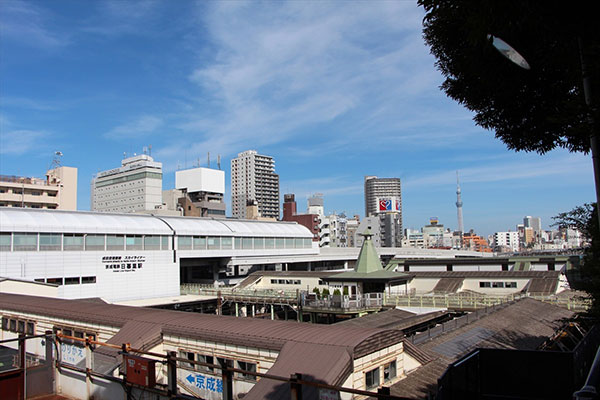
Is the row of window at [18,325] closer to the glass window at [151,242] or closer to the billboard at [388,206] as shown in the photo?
the glass window at [151,242]

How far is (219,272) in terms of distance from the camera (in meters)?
62.2

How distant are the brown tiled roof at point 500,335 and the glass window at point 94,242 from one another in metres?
37.3

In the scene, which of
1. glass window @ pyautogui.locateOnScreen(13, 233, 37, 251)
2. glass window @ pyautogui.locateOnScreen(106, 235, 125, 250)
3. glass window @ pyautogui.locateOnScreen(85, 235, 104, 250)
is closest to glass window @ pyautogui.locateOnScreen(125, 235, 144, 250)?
glass window @ pyautogui.locateOnScreen(106, 235, 125, 250)

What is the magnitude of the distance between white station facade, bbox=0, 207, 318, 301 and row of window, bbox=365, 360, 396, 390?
33.3 m

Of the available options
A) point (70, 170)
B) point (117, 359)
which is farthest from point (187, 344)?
point (70, 170)

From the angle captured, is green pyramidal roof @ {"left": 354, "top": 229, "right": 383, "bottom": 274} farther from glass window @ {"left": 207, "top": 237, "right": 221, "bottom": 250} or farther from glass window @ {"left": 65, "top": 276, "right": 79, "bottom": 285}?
glass window @ {"left": 65, "top": 276, "right": 79, "bottom": 285}

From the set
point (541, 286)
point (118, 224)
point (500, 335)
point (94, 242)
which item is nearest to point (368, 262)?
point (541, 286)

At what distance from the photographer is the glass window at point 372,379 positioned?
1218 cm

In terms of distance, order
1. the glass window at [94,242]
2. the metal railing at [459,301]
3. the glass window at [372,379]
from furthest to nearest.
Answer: the glass window at [94,242] < the metal railing at [459,301] < the glass window at [372,379]

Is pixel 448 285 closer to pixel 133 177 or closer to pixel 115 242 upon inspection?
pixel 115 242

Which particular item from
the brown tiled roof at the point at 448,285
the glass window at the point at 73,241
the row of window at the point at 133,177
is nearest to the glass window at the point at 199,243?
the glass window at the point at 73,241

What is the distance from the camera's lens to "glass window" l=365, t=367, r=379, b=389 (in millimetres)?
12180

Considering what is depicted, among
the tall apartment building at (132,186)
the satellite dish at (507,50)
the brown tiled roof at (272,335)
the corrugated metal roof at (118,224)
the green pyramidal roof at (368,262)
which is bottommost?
the brown tiled roof at (272,335)

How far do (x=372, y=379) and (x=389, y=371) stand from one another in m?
1.02
